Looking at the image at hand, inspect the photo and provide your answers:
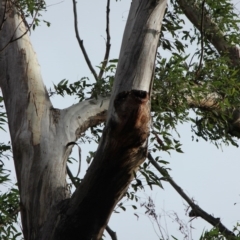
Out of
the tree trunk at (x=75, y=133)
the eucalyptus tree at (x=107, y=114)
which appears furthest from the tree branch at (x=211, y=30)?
the tree trunk at (x=75, y=133)

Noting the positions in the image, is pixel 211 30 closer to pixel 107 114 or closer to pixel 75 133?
pixel 75 133

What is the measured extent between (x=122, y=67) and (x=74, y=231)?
0.83 metres

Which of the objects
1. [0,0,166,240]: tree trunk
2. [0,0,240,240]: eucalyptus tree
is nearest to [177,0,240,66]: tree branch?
[0,0,240,240]: eucalyptus tree

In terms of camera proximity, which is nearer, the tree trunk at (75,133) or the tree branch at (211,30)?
the tree trunk at (75,133)

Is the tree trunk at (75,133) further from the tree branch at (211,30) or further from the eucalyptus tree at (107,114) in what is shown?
the tree branch at (211,30)

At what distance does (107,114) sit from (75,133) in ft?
3.54

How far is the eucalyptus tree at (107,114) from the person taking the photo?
2723 mm

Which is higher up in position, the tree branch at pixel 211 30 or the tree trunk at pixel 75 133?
the tree branch at pixel 211 30

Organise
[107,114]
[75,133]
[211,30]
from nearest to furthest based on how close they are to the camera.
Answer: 1. [107,114]
2. [75,133]
3. [211,30]

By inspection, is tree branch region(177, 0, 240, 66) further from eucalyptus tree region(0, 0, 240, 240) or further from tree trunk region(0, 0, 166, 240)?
tree trunk region(0, 0, 166, 240)

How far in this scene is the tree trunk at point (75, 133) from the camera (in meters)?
2.65

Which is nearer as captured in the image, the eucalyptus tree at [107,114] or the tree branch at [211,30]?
the eucalyptus tree at [107,114]

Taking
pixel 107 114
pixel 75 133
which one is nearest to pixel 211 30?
pixel 75 133

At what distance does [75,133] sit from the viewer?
3.88m
